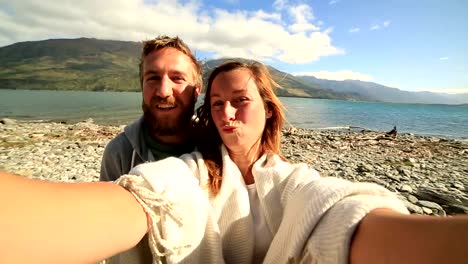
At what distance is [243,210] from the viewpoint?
2.55 metres

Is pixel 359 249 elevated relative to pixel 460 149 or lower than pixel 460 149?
elevated

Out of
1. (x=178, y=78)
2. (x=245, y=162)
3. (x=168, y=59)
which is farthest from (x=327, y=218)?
(x=168, y=59)

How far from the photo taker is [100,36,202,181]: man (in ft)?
11.5

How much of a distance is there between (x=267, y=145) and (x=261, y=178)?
68cm

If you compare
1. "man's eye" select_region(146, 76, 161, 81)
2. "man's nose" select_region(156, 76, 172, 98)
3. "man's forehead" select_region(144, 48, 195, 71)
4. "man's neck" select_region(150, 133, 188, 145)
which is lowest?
"man's neck" select_region(150, 133, 188, 145)

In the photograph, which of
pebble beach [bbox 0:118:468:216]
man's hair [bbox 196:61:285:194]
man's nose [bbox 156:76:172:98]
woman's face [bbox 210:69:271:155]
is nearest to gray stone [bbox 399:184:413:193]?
pebble beach [bbox 0:118:468:216]

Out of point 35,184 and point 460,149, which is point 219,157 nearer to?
point 35,184

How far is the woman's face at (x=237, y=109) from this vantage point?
9.33 feet

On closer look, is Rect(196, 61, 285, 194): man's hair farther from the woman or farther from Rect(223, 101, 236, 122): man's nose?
Rect(223, 101, 236, 122): man's nose

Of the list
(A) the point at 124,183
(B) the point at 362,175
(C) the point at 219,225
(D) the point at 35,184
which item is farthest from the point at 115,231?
(B) the point at 362,175

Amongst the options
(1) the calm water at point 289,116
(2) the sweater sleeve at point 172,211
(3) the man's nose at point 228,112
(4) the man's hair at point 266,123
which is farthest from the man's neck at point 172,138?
(1) the calm water at point 289,116

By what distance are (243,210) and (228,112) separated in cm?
96

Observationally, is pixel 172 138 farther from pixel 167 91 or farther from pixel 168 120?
pixel 167 91

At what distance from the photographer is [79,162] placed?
12227 millimetres
